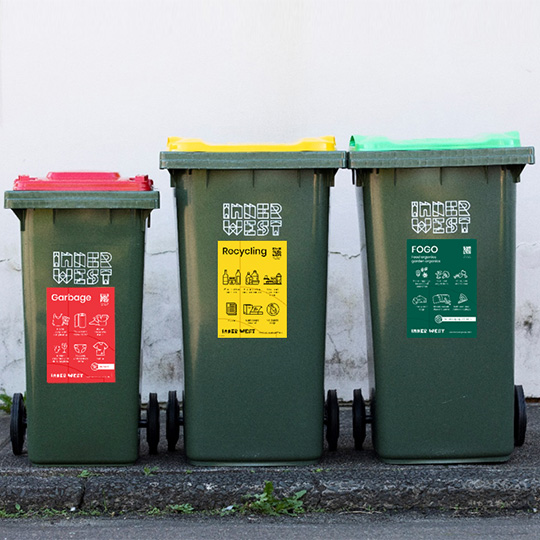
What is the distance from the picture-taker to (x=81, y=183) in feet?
14.8

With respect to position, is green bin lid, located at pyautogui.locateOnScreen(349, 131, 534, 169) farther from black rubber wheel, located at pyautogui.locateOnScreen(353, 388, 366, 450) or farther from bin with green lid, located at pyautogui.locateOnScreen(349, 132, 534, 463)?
black rubber wheel, located at pyautogui.locateOnScreen(353, 388, 366, 450)

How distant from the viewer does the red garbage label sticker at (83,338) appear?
4480mm

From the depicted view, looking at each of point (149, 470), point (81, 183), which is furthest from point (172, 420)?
point (81, 183)

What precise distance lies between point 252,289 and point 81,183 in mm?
955

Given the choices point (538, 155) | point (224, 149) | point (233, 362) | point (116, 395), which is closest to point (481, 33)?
point (538, 155)

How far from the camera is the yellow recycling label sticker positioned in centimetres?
446

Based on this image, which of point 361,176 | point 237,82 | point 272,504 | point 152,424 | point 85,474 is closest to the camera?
point 272,504

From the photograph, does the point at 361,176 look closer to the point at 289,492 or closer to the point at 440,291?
the point at 440,291

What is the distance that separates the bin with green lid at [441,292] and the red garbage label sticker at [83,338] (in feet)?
4.17

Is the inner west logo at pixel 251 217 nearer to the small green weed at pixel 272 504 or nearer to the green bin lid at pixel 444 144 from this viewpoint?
the green bin lid at pixel 444 144

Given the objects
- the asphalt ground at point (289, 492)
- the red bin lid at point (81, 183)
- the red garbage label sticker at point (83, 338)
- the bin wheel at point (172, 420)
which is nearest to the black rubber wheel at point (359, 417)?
the asphalt ground at point (289, 492)

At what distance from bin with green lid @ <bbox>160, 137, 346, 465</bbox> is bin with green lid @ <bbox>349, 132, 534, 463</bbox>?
265 millimetres

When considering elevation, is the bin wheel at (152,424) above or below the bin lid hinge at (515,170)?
below

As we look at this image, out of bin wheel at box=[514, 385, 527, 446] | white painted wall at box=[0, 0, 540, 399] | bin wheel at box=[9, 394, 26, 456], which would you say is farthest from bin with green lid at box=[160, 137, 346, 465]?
white painted wall at box=[0, 0, 540, 399]
